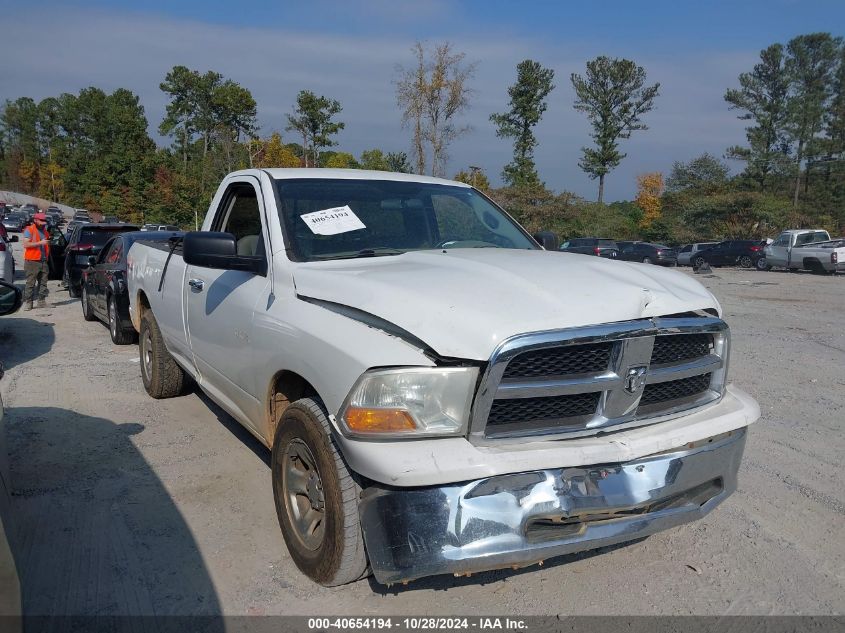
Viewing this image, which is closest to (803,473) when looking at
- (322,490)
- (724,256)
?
(322,490)

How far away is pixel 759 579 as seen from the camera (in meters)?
3.09

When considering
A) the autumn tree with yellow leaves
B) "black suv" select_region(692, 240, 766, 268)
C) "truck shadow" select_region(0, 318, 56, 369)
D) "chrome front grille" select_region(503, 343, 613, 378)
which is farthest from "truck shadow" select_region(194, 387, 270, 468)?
the autumn tree with yellow leaves

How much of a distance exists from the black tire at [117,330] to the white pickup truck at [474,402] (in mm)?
5935

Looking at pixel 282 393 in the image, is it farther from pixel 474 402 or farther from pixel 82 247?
pixel 82 247

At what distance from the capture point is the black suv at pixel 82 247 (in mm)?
13197

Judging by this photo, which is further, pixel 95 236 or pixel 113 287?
pixel 95 236

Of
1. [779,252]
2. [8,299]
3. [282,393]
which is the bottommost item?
[779,252]

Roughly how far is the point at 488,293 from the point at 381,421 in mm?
685

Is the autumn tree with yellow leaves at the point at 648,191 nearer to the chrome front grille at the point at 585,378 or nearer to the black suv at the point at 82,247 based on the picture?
the black suv at the point at 82,247

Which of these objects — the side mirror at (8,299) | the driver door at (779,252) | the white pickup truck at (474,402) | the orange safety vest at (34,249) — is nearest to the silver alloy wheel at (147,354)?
the side mirror at (8,299)

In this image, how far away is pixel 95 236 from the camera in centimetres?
1407

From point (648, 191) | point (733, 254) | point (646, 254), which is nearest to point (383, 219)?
point (733, 254)

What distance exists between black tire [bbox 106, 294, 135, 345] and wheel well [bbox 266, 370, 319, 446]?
618cm

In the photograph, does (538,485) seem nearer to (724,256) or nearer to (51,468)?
(51,468)
